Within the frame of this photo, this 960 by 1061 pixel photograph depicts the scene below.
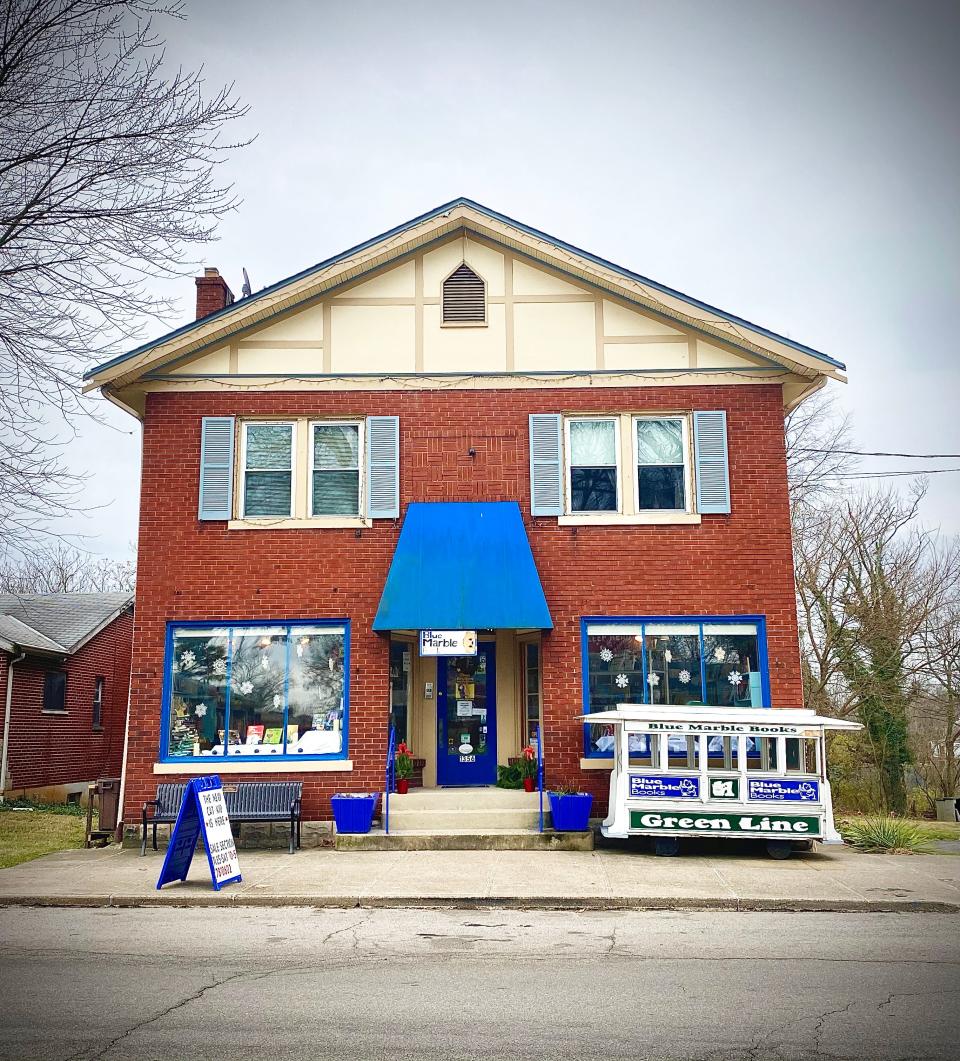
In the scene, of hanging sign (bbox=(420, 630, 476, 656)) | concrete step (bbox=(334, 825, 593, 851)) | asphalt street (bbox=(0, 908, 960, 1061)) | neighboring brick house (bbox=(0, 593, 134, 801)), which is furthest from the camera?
neighboring brick house (bbox=(0, 593, 134, 801))

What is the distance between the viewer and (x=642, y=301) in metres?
16.1

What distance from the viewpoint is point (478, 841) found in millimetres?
14258

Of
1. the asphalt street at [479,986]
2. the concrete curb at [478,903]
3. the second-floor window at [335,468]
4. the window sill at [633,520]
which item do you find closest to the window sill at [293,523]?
the second-floor window at [335,468]

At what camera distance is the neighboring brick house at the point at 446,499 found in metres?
15.5

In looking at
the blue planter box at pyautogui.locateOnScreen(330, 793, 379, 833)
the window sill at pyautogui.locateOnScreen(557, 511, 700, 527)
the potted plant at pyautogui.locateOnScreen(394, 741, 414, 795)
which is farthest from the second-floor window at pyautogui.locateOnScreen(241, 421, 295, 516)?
the blue planter box at pyautogui.locateOnScreen(330, 793, 379, 833)

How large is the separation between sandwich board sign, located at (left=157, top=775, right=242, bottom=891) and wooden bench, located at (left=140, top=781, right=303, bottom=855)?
217cm

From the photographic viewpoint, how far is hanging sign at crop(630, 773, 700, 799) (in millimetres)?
13672

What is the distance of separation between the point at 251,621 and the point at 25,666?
1115 centimetres

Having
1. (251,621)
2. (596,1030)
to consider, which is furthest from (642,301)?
(596,1030)

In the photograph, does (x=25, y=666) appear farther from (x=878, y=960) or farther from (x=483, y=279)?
(x=878, y=960)

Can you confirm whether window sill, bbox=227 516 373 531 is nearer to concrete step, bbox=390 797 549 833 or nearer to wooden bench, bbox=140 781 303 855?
wooden bench, bbox=140 781 303 855

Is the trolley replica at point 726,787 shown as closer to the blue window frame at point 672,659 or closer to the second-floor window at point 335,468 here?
the blue window frame at point 672,659

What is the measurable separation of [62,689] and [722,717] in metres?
18.3

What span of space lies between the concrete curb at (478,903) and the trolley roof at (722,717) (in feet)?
9.92
